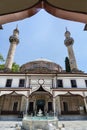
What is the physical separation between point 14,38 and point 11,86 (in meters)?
15.6

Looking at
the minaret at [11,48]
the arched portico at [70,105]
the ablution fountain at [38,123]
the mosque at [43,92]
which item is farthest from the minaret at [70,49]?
the ablution fountain at [38,123]

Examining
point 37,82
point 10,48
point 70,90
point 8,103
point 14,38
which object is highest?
point 14,38

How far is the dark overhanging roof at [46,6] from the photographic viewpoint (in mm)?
2361

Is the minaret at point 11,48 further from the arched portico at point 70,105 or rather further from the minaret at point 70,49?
the arched portico at point 70,105

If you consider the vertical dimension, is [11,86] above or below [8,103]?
above

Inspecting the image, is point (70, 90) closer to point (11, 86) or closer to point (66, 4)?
point (11, 86)

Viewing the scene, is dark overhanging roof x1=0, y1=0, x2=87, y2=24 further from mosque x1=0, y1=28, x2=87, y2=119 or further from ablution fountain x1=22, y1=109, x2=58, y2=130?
mosque x1=0, y1=28, x2=87, y2=119

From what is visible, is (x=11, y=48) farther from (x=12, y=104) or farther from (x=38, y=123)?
(x=38, y=123)

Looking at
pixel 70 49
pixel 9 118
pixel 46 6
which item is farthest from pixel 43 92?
pixel 46 6

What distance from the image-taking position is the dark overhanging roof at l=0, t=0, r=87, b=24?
2361 millimetres

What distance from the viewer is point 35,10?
256cm

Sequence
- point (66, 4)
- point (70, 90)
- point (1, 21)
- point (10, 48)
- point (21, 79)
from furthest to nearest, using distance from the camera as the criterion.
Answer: point (10, 48) < point (21, 79) < point (70, 90) < point (1, 21) < point (66, 4)

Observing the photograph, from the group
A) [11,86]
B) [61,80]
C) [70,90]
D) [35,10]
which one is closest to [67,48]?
[61,80]

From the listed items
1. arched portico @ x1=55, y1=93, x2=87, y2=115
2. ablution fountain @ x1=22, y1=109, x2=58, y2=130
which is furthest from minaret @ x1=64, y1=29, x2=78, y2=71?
ablution fountain @ x1=22, y1=109, x2=58, y2=130
